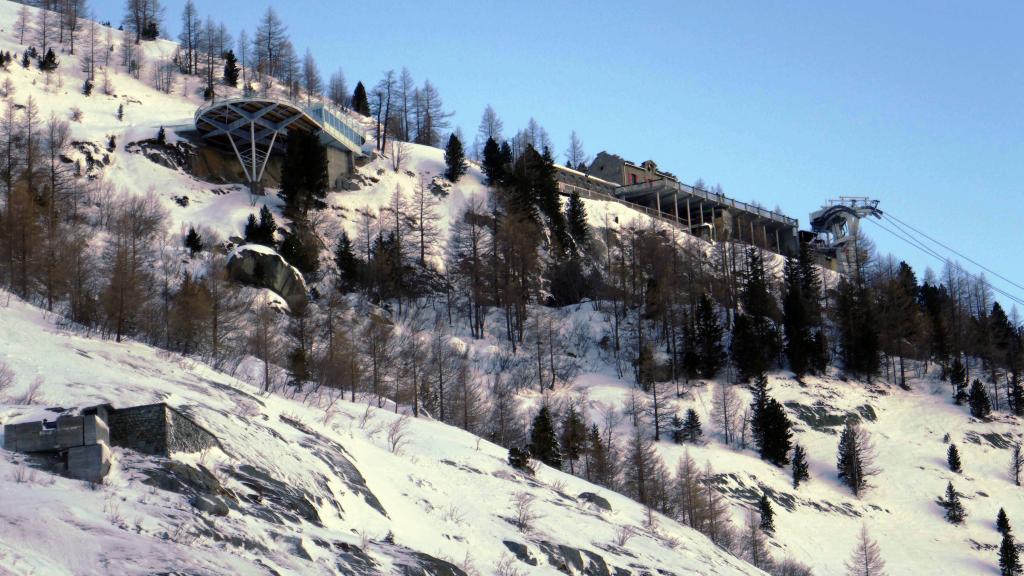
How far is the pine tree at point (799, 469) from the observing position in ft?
171

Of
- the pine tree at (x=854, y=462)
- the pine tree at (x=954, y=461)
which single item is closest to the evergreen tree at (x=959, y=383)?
the pine tree at (x=954, y=461)

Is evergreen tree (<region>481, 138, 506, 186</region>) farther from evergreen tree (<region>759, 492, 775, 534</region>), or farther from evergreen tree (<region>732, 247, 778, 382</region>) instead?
evergreen tree (<region>759, 492, 775, 534</region>)

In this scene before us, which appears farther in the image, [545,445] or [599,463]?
[599,463]

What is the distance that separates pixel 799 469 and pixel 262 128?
43.7 metres

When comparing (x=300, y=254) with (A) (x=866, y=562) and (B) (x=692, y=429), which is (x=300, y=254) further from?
(A) (x=866, y=562)

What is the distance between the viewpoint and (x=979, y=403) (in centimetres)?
6228

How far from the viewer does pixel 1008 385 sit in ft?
221

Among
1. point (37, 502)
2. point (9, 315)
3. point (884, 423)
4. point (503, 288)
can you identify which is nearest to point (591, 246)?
point (503, 288)

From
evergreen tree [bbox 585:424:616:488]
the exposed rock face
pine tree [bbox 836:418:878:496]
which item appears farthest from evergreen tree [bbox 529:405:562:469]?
pine tree [bbox 836:418:878:496]

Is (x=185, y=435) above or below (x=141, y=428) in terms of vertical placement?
below

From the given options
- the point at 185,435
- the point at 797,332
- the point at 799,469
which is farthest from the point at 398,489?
the point at 797,332

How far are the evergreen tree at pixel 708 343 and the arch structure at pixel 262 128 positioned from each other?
28677 millimetres

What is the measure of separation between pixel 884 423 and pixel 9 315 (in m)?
50.2

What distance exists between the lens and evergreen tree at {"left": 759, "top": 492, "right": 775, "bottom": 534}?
149 feet
